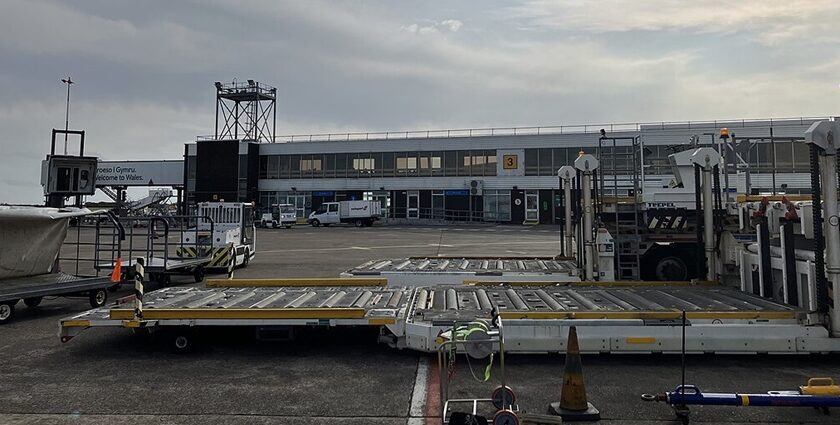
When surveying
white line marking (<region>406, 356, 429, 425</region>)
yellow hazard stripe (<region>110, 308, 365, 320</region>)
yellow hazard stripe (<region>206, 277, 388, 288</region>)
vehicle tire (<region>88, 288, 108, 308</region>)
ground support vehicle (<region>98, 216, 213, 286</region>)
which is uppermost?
ground support vehicle (<region>98, 216, 213, 286</region>)

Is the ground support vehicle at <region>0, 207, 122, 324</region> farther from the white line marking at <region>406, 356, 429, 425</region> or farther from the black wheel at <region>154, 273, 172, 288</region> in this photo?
the white line marking at <region>406, 356, 429, 425</region>

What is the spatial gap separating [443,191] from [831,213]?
41.6m

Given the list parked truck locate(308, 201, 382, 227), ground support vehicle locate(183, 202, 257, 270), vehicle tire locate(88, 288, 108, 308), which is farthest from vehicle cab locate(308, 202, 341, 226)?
vehicle tire locate(88, 288, 108, 308)

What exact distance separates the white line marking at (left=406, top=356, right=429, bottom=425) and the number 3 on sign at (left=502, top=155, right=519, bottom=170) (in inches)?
1605

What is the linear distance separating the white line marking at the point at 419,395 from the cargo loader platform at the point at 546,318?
220 mm

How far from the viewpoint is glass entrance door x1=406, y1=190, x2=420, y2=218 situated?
47156 mm

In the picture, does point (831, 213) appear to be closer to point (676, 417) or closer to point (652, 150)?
point (676, 417)

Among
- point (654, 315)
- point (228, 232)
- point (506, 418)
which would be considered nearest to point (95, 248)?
point (228, 232)

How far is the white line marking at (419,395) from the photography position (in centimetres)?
421

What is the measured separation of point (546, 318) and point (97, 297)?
26.5 ft

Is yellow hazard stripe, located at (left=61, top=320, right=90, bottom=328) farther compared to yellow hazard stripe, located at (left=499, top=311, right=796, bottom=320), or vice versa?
yellow hazard stripe, located at (left=61, top=320, right=90, bottom=328)

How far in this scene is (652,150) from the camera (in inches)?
514

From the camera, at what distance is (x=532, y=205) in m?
45.1

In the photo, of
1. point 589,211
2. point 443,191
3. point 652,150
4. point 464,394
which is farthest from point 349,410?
point 443,191
